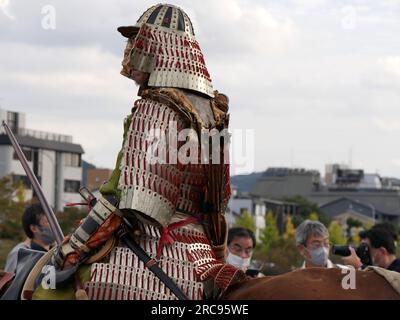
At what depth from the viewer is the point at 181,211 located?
27.3 ft

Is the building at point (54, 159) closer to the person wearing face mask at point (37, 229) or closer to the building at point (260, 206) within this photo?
the building at point (260, 206)

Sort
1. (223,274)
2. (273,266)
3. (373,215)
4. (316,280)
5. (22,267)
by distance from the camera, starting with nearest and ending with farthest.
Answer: (316,280) → (223,274) → (22,267) → (273,266) → (373,215)

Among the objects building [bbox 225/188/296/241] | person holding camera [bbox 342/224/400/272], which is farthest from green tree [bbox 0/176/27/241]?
building [bbox 225/188/296/241]

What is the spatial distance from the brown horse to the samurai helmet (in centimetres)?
Result: 162

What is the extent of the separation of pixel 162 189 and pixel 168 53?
106 centimetres

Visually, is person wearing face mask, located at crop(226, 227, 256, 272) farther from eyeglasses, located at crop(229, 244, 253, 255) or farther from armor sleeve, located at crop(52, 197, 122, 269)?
armor sleeve, located at crop(52, 197, 122, 269)

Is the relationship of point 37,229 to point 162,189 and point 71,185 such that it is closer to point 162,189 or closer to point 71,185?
point 162,189

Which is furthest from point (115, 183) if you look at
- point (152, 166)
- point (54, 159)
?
point (54, 159)

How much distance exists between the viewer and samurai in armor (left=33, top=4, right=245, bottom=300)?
8.02 meters

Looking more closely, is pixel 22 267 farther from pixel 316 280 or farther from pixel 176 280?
pixel 316 280

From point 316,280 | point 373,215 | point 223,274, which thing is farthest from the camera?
point 373,215
